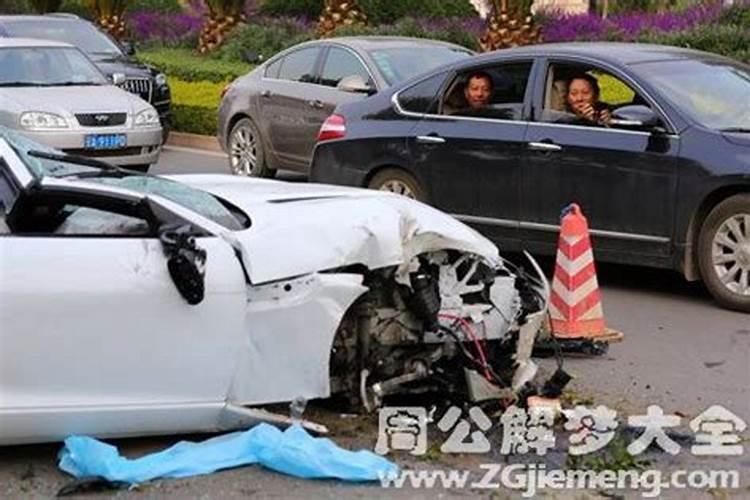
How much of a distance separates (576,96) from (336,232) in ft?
12.4

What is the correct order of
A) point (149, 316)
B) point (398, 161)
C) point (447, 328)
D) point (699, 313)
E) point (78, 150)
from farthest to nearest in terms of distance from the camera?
1. point (78, 150)
2. point (398, 161)
3. point (699, 313)
4. point (447, 328)
5. point (149, 316)

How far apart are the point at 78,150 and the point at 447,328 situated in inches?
320

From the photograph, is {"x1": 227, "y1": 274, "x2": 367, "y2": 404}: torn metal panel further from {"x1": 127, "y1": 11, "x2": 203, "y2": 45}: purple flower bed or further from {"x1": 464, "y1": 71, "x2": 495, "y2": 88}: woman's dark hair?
{"x1": 127, "y1": 11, "x2": 203, "y2": 45}: purple flower bed

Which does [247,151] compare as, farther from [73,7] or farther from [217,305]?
[73,7]

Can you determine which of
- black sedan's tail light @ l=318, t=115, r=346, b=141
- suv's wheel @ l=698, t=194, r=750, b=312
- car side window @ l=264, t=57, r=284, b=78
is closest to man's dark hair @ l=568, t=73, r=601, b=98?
suv's wheel @ l=698, t=194, r=750, b=312

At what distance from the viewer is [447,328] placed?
580 cm

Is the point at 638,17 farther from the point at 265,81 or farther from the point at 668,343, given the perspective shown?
the point at 668,343

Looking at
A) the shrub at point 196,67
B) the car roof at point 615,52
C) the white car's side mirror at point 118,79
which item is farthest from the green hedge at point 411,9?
the car roof at point 615,52

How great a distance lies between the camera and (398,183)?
975 centimetres

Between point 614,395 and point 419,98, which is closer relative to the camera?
point 614,395

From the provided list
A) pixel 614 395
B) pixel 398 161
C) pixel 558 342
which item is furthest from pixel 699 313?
pixel 398 161

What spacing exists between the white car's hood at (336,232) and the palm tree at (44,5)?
25.7 meters

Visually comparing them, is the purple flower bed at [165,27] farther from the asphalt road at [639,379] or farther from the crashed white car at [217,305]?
the crashed white car at [217,305]

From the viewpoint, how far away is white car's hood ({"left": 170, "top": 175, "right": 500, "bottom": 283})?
17.7 feet
